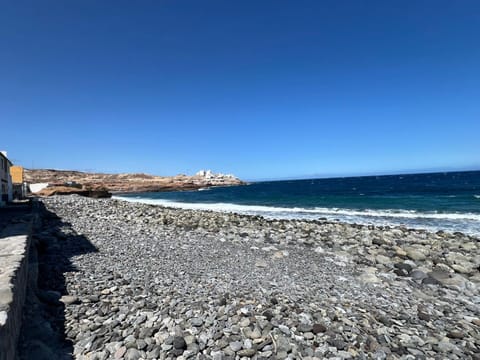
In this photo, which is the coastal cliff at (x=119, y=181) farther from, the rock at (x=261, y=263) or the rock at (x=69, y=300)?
the rock at (x=69, y=300)

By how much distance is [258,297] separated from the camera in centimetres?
484

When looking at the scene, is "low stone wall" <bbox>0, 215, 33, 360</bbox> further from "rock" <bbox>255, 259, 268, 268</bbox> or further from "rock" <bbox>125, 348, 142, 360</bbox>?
"rock" <bbox>255, 259, 268, 268</bbox>

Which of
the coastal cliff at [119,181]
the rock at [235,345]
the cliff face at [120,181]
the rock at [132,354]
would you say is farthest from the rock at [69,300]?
the cliff face at [120,181]

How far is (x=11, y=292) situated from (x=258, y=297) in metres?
3.54

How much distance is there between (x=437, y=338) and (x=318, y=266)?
358 centimetres

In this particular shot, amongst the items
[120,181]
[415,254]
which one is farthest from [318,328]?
[120,181]

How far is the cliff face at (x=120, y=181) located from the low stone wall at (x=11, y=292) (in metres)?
47.4

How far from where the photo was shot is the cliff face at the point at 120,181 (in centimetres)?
7288

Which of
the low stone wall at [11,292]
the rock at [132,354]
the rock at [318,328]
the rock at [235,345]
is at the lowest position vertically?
the rock at [318,328]

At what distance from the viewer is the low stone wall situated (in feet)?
8.63

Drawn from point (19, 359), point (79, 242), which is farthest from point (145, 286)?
point (79, 242)

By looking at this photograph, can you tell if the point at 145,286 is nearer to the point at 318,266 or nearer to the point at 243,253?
the point at 243,253

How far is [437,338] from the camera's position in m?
→ 4.00

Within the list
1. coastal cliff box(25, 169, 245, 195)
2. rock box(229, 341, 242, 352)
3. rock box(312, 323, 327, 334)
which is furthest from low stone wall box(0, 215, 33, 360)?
coastal cliff box(25, 169, 245, 195)
